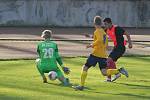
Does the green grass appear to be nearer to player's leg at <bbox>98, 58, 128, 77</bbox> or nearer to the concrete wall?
player's leg at <bbox>98, 58, 128, 77</bbox>

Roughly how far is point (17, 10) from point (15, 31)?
4.30m

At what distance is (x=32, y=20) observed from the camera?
4072 cm

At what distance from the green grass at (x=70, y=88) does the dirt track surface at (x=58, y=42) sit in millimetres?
5097

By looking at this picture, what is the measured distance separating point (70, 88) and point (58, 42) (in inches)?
694

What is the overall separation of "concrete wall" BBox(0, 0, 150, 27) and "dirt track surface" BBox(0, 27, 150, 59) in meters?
1.17

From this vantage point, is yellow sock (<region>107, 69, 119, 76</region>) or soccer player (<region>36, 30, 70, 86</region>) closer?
soccer player (<region>36, 30, 70, 86</region>)

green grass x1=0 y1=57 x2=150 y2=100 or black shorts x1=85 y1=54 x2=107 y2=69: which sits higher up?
black shorts x1=85 y1=54 x2=107 y2=69

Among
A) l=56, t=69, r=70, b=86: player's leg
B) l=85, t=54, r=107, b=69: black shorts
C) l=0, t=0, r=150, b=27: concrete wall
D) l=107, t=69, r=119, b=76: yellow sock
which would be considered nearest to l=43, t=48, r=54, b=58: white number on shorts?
l=56, t=69, r=70, b=86: player's leg

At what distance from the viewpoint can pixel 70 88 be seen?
12.1 meters

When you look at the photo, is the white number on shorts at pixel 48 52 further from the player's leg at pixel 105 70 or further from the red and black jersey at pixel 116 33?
the red and black jersey at pixel 116 33

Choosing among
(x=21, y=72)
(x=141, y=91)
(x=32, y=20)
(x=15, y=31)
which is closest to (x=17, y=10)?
(x=32, y=20)

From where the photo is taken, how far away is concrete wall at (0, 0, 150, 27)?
40344 millimetres

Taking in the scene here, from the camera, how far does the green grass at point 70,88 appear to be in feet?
35.6

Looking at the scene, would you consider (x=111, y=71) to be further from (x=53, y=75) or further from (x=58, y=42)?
(x=58, y=42)
